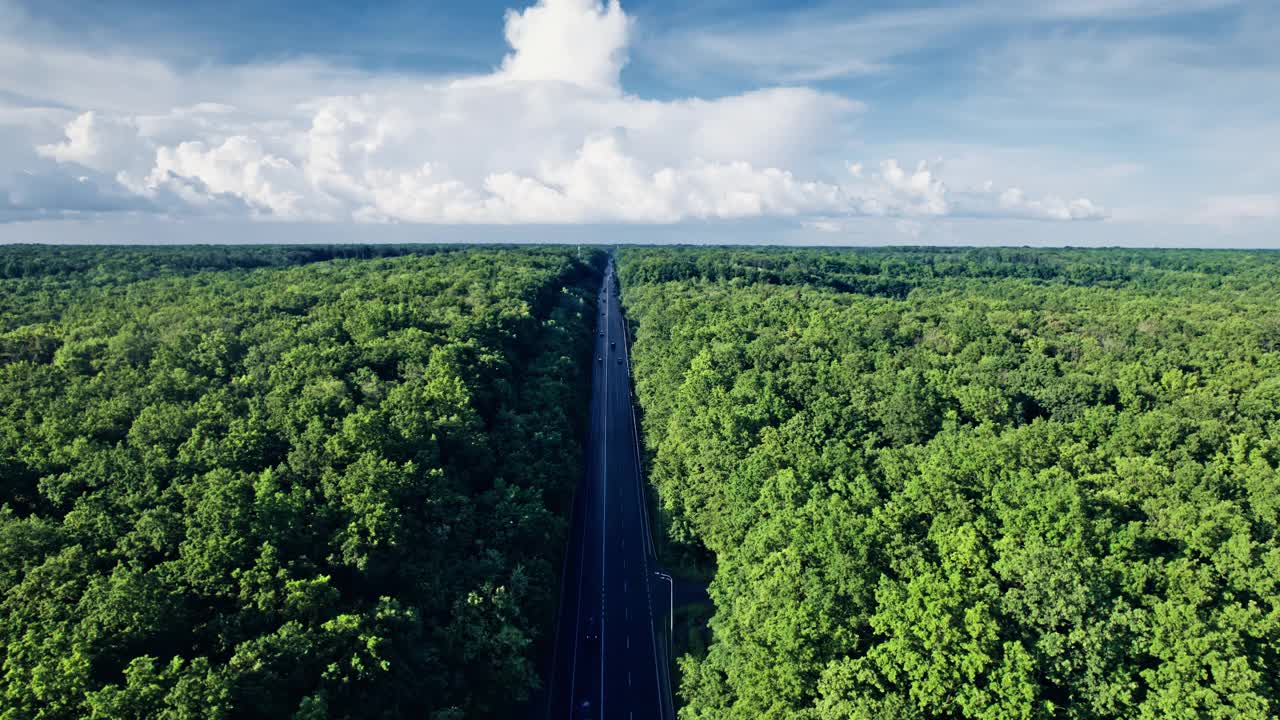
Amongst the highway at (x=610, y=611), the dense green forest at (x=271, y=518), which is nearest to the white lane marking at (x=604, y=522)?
the highway at (x=610, y=611)

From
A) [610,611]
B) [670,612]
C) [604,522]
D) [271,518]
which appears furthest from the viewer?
[604,522]

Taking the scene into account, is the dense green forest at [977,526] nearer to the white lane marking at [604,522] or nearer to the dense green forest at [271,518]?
the white lane marking at [604,522]

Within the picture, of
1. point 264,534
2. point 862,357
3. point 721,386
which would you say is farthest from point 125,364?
point 862,357

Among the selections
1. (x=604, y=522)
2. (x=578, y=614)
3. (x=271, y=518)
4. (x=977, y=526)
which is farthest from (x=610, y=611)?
(x=977, y=526)

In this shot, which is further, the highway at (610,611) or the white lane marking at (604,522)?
the white lane marking at (604,522)

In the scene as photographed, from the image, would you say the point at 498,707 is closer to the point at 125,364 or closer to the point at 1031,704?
the point at 1031,704

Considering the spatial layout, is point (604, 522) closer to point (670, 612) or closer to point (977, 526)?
point (670, 612)

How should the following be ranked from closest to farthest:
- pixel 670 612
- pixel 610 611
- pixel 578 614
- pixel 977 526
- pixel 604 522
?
pixel 977 526 → pixel 670 612 → pixel 578 614 → pixel 610 611 → pixel 604 522
